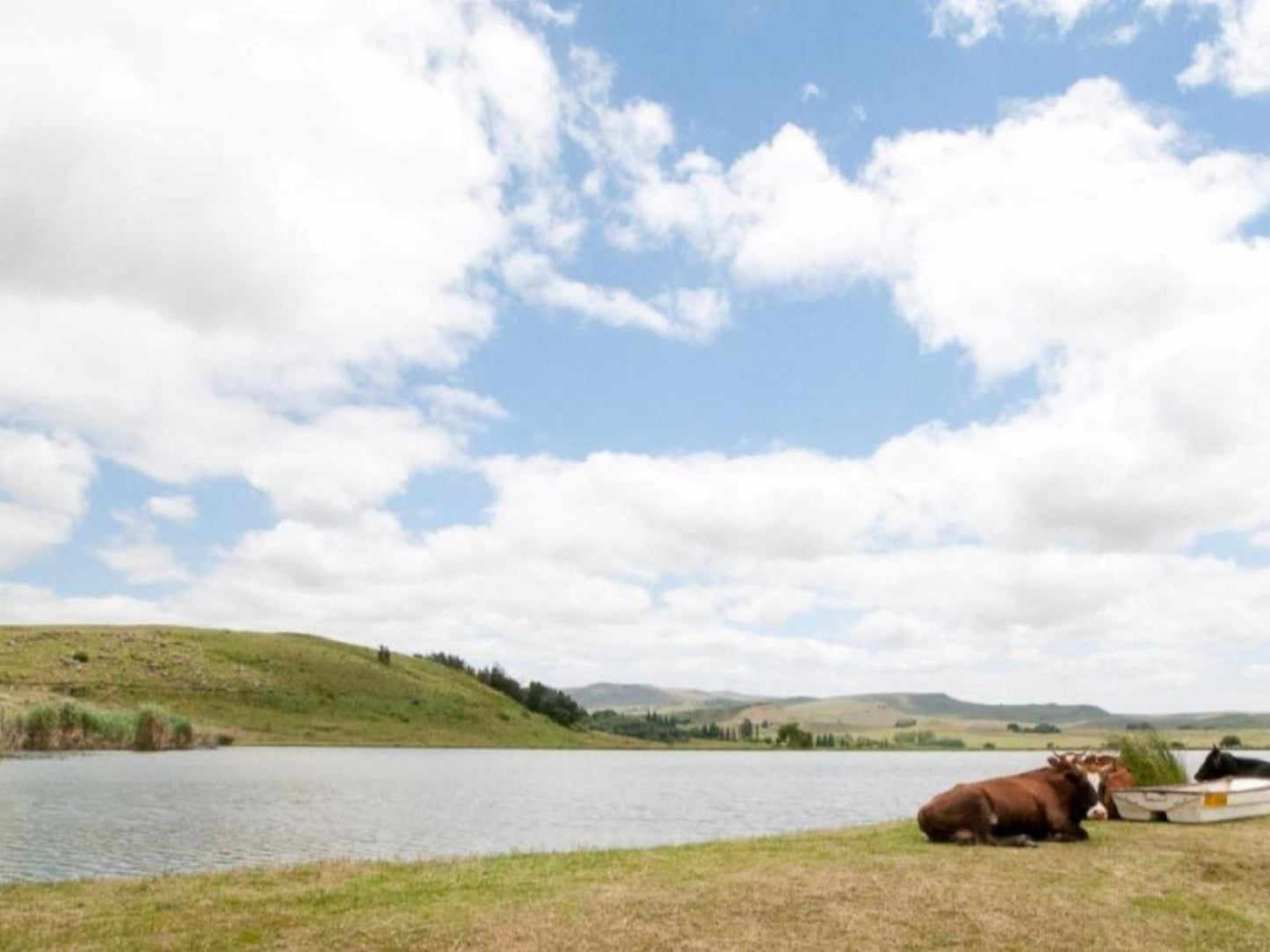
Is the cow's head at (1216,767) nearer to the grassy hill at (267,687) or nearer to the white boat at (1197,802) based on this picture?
the white boat at (1197,802)

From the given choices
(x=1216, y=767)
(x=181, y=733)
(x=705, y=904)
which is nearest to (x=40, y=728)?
(x=181, y=733)

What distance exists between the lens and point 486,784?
2234 inches

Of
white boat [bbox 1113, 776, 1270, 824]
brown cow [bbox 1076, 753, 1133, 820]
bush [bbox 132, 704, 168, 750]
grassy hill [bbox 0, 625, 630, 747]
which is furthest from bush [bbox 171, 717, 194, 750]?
white boat [bbox 1113, 776, 1270, 824]

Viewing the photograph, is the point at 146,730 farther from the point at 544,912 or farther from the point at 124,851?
the point at 544,912

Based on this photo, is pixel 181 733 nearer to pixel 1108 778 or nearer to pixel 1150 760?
pixel 1150 760

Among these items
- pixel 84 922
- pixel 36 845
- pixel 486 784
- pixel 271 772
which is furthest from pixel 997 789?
pixel 271 772

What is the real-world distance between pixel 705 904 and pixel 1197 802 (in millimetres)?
13801

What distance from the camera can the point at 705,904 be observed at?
1188 centimetres

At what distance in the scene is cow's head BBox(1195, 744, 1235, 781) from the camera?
1024 inches

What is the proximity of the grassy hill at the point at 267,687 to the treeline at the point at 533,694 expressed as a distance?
596 inches

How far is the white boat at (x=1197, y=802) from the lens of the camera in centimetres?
2058

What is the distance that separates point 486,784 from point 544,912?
47.5 m

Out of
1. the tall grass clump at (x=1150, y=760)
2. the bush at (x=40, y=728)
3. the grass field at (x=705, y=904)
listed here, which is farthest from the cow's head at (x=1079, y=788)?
the bush at (x=40, y=728)

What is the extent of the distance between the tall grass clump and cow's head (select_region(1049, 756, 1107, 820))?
19.0 feet
